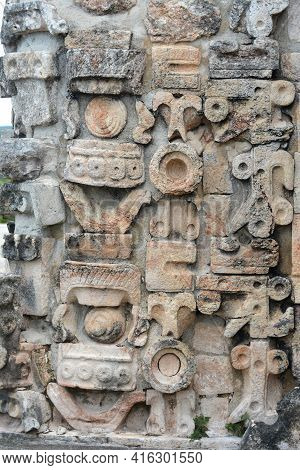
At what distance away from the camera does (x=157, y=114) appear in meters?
7.49

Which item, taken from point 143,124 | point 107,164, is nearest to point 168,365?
point 107,164

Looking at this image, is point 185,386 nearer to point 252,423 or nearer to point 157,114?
point 252,423

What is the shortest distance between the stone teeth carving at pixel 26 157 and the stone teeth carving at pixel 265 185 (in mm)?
1178

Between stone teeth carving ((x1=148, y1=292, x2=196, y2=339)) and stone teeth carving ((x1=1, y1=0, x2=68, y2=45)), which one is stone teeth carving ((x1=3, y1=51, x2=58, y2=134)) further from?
stone teeth carving ((x1=148, y1=292, x2=196, y2=339))

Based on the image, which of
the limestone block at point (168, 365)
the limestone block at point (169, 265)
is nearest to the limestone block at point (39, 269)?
the limestone block at point (169, 265)

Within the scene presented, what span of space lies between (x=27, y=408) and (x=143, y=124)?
190cm

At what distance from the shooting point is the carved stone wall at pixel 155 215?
24.3 feet

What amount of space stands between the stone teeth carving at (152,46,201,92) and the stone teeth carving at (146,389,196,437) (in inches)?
73.7

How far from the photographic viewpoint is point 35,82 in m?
7.70

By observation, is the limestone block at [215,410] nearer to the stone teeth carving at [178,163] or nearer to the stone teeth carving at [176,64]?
the stone teeth carving at [178,163]

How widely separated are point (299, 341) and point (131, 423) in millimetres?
1176

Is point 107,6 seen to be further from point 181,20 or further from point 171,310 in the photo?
point 171,310
